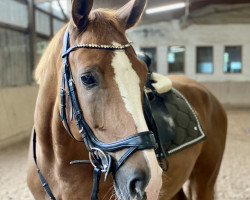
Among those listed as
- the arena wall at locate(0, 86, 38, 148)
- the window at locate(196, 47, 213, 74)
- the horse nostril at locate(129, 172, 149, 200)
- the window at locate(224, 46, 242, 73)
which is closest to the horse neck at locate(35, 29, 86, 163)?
the horse nostril at locate(129, 172, 149, 200)

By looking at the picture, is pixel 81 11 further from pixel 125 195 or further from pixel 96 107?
pixel 125 195

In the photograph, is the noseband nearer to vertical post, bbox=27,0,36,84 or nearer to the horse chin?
the horse chin

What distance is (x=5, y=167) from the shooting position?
3762 millimetres

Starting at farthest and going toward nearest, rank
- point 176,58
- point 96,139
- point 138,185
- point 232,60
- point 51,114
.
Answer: point 176,58 < point 232,60 < point 51,114 < point 96,139 < point 138,185

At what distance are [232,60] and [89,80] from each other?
1108cm

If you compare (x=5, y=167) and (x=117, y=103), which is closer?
(x=117, y=103)

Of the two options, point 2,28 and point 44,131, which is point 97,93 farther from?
point 2,28

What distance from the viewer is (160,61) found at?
11117 mm

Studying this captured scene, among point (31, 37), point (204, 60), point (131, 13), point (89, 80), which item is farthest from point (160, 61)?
point (89, 80)

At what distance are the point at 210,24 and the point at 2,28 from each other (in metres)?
8.32

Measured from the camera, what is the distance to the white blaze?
0.86m

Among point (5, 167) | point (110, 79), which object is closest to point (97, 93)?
point (110, 79)

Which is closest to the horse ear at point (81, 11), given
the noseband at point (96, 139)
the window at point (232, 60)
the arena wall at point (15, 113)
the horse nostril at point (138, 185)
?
the noseband at point (96, 139)

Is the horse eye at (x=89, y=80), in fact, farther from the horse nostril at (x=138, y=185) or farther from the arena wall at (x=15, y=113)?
the arena wall at (x=15, y=113)
